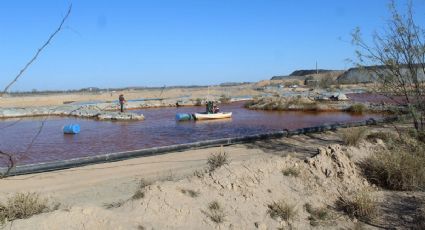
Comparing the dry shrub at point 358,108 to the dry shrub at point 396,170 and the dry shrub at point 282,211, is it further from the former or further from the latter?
the dry shrub at point 282,211

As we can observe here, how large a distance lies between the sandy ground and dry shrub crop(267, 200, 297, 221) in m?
0.08

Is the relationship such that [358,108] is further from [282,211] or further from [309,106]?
[282,211]

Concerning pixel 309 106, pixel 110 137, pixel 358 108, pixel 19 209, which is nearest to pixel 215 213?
pixel 19 209

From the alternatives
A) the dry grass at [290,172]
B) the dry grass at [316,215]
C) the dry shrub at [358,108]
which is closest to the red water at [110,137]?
the dry grass at [290,172]

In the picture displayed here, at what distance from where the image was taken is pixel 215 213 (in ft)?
26.2

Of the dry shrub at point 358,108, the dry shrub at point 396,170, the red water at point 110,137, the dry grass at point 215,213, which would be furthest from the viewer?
the dry shrub at point 358,108

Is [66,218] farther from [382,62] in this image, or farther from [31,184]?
[382,62]

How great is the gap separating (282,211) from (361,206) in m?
1.54

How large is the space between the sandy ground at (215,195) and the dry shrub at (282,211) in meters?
0.08

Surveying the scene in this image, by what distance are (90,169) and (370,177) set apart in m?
7.61

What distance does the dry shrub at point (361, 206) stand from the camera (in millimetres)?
8570

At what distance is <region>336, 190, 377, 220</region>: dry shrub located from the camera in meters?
8.57

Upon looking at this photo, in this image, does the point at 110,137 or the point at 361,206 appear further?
the point at 110,137

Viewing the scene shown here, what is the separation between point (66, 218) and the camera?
263 inches
